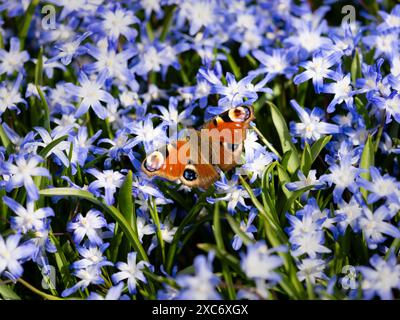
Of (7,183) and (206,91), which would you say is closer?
(7,183)

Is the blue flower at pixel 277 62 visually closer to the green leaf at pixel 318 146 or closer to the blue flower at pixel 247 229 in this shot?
the green leaf at pixel 318 146

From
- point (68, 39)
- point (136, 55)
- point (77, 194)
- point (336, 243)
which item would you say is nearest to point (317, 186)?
point (336, 243)

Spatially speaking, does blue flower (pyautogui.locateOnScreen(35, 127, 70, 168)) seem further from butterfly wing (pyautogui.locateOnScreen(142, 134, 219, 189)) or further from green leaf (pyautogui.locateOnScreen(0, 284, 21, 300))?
green leaf (pyautogui.locateOnScreen(0, 284, 21, 300))

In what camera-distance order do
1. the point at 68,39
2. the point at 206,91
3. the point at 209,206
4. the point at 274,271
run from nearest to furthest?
the point at 274,271 < the point at 209,206 < the point at 206,91 < the point at 68,39

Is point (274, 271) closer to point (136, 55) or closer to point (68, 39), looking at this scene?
point (136, 55)

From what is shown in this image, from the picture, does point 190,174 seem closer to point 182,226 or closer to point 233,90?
point 182,226

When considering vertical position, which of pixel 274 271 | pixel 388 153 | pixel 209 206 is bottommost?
pixel 274 271

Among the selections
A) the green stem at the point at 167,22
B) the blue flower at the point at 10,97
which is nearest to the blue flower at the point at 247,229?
the blue flower at the point at 10,97

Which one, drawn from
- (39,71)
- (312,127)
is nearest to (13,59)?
(39,71)
